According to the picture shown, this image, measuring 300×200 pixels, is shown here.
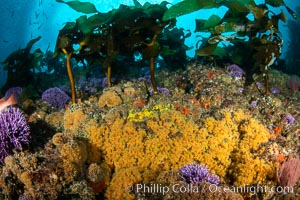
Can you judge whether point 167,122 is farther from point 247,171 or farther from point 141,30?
point 141,30

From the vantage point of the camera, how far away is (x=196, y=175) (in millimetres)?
3117

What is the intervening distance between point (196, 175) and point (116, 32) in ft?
10.8

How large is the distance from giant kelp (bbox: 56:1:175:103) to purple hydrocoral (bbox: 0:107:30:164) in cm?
171

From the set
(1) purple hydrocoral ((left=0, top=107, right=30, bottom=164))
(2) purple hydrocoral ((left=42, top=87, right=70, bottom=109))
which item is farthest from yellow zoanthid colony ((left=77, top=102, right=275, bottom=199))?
(2) purple hydrocoral ((left=42, top=87, right=70, bottom=109))

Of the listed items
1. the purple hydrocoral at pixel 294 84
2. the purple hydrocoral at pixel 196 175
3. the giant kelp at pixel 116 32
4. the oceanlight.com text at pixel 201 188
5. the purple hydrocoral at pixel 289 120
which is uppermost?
the giant kelp at pixel 116 32

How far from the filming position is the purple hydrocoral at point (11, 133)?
3398mm

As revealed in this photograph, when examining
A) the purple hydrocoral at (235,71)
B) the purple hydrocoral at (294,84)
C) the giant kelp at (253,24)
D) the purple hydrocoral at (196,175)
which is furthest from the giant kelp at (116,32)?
the purple hydrocoral at (294,84)

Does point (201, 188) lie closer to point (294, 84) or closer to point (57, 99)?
point (57, 99)

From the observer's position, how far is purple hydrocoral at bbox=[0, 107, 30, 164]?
3398mm

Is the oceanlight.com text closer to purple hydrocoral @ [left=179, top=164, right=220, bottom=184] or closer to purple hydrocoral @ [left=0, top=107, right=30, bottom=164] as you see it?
purple hydrocoral @ [left=179, top=164, right=220, bottom=184]

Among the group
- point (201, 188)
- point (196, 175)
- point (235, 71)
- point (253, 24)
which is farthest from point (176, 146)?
point (235, 71)

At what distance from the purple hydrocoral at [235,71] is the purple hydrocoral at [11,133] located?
4.60m

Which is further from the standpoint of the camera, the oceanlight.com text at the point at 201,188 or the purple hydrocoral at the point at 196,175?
the purple hydrocoral at the point at 196,175

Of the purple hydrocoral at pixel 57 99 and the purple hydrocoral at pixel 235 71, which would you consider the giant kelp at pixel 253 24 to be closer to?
the purple hydrocoral at pixel 235 71
